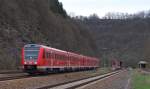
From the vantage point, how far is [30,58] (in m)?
49.0

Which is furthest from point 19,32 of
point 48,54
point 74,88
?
point 74,88

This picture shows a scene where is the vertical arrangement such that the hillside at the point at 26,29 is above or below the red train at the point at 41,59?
above

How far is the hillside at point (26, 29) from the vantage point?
6675 cm

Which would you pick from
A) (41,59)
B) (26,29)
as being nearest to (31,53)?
(41,59)

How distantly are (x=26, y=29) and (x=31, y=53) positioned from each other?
33.8 metres

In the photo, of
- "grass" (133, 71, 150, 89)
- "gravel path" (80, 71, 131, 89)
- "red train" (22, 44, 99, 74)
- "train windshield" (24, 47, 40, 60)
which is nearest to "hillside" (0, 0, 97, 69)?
"red train" (22, 44, 99, 74)

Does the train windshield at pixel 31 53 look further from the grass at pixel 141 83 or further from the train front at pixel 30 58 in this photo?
the grass at pixel 141 83

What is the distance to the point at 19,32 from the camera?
77.8 m

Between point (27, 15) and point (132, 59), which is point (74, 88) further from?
point (132, 59)

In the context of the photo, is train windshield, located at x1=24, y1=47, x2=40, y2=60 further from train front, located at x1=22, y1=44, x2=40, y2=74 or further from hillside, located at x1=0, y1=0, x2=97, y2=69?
hillside, located at x1=0, y1=0, x2=97, y2=69

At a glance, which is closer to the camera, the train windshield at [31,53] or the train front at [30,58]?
the train front at [30,58]

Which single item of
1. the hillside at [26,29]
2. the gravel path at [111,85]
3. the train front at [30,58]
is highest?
the hillside at [26,29]

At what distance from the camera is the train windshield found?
4894cm

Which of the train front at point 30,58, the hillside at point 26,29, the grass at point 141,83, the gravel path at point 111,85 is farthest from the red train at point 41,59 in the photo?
the grass at point 141,83
